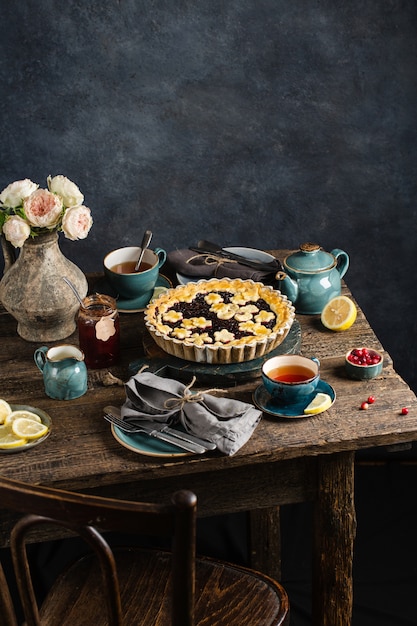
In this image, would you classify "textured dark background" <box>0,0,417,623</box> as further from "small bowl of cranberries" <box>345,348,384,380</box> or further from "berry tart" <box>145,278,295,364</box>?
"small bowl of cranberries" <box>345,348,384,380</box>

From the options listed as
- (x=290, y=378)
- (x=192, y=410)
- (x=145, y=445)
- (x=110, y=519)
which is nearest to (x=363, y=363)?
(x=290, y=378)

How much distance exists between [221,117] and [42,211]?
103 centimetres

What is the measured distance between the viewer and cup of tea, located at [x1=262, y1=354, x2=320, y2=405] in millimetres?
1837

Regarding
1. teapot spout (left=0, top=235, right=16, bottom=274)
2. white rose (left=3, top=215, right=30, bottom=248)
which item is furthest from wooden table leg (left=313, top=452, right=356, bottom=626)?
teapot spout (left=0, top=235, right=16, bottom=274)

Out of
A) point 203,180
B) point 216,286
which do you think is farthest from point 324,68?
point 216,286

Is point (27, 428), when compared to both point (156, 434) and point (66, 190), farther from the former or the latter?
point (66, 190)

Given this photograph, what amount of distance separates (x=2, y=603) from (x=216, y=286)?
1073mm

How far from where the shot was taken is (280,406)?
A: 1.88m

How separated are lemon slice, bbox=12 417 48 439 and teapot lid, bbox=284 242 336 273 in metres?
0.85

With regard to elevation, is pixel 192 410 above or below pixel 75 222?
below

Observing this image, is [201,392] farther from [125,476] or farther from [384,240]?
[384,240]

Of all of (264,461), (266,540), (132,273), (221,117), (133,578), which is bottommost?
(266,540)

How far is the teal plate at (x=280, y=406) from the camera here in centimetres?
184

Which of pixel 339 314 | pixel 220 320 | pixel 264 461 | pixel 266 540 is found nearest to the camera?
pixel 264 461
